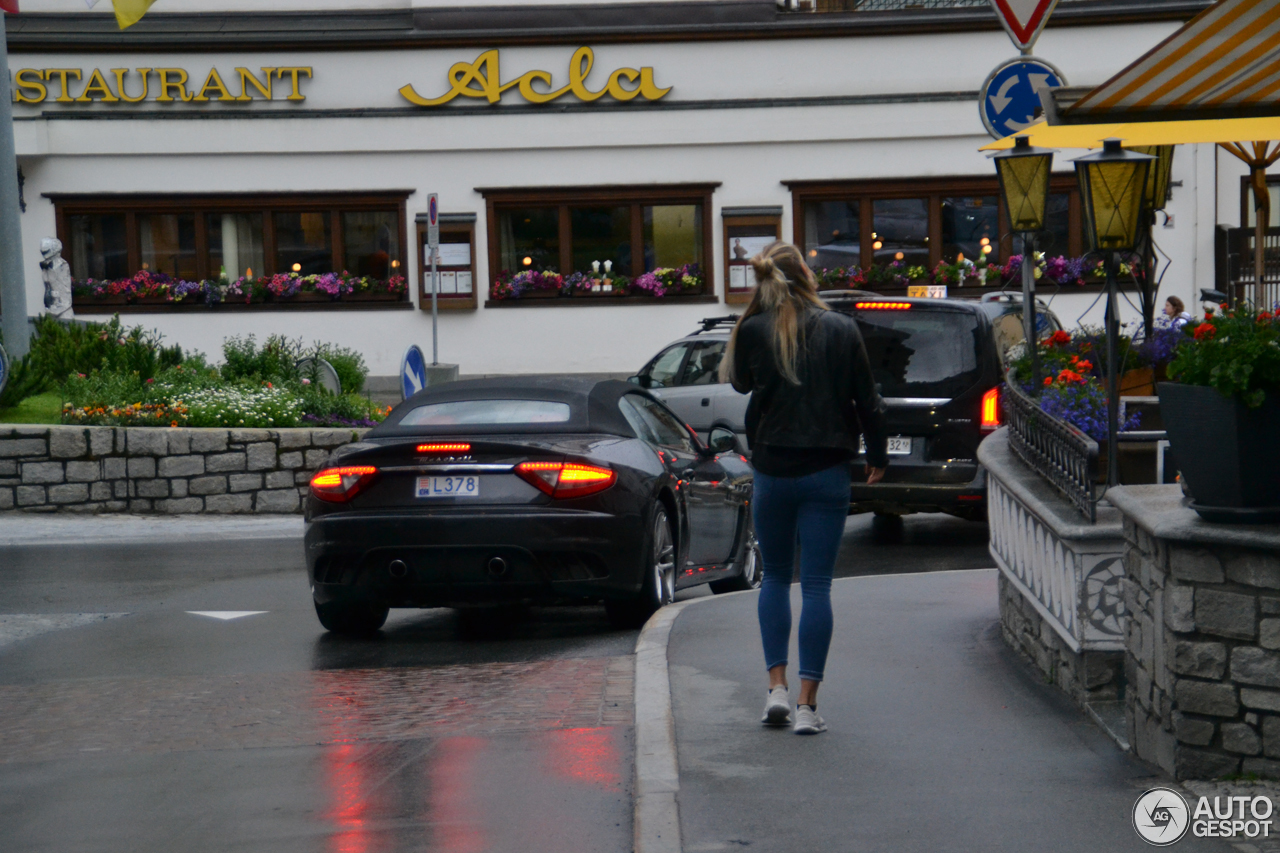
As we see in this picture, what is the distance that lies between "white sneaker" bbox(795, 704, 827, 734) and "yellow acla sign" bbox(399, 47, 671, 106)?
20109mm

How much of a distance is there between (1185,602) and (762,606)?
1.69 metres

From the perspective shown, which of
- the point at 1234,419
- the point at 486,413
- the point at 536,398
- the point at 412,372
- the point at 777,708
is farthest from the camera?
the point at 412,372

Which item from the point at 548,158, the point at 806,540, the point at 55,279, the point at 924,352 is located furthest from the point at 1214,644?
the point at 548,158

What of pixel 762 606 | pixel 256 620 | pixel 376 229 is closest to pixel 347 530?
pixel 256 620

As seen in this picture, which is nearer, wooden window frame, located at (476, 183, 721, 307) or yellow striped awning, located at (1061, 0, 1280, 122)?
yellow striped awning, located at (1061, 0, 1280, 122)

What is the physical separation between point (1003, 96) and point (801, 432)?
4.84 meters

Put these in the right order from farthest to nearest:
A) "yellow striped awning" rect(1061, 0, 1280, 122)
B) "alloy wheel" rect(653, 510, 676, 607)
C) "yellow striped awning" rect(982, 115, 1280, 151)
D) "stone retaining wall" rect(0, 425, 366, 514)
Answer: "stone retaining wall" rect(0, 425, 366, 514) < "alloy wheel" rect(653, 510, 676, 607) < "yellow striped awning" rect(982, 115, 1280, 151) < "yellow striped awning" rect(1061, 0, 1280, 122)

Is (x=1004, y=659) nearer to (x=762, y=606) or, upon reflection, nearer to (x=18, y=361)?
(x=762, y=606)

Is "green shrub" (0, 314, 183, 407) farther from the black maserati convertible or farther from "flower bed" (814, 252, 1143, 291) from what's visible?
"flower bed" (814, 252, 1143, 291)

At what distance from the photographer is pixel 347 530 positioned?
8188mm

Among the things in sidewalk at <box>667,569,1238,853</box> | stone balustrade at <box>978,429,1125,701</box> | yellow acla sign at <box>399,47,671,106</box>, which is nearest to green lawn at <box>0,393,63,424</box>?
yellow acla sign at <box>399,47,671,106</box>

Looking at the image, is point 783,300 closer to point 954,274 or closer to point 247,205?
point 954,274

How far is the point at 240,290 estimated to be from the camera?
25234 millimetres

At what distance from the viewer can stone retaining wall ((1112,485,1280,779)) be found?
4523 mm
